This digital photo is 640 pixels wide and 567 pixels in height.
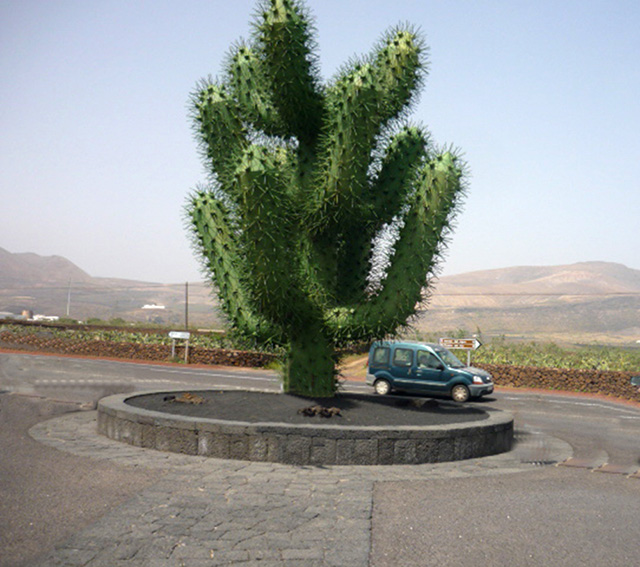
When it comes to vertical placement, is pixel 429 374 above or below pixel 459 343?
below

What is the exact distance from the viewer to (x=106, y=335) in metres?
32.6

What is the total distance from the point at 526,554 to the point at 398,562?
1062mm

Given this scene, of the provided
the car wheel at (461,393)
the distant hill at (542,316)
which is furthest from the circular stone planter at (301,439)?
the distant hill at (542,316)

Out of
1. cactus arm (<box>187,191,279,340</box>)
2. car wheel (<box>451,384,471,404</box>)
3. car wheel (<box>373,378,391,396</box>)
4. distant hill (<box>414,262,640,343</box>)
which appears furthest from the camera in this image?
distant hill (<box>414,262,640,343</box>)

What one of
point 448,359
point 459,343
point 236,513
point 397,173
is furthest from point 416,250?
point 459,343

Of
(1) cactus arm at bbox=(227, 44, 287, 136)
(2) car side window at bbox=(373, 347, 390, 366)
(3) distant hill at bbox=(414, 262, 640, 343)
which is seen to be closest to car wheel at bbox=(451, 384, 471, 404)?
(2) car side window at bbox=(373, 347, 390, 366)

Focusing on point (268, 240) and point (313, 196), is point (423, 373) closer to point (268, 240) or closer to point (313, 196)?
point (313, 196)

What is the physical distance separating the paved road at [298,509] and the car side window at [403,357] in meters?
8.61

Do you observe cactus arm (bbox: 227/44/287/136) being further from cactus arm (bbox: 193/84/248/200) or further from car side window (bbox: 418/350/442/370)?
car side window (bbox: 418/350/442/370)

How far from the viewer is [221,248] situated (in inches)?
368

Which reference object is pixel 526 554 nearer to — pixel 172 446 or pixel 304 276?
pixel 172 446

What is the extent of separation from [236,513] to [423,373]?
513 inches

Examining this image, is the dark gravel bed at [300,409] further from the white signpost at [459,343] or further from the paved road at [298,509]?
the white signpost at [459,343]

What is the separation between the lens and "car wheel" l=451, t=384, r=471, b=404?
17781 mm
